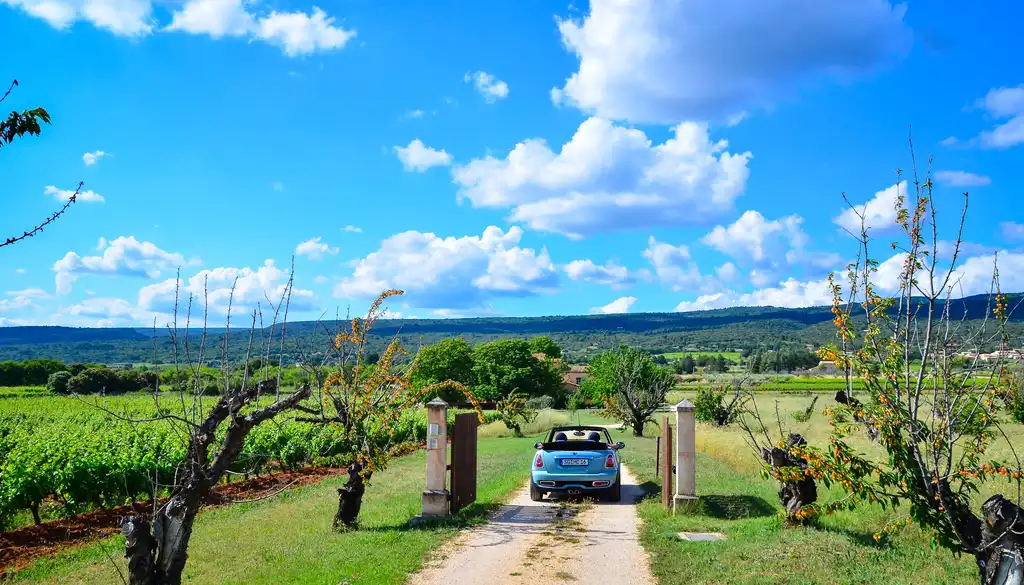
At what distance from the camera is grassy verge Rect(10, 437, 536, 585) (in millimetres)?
8531

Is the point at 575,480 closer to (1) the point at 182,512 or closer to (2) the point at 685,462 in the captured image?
(2) the point at 685,462

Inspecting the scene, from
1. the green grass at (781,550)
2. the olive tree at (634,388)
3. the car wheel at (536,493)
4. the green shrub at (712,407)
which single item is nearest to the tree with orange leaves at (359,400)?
the car wheel at (536,493)

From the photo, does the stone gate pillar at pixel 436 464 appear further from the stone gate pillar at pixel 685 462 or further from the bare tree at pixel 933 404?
the bare tree at pixel 933 404

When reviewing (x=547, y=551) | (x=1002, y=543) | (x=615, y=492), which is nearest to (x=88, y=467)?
(x=547, y=551)

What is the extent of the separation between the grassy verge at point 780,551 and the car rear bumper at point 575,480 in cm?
85

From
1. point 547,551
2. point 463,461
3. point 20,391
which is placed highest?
point 463,461

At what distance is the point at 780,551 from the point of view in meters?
8.72

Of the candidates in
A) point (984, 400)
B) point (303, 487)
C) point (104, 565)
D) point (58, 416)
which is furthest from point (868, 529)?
point (58, 416)

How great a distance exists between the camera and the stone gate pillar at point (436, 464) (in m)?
11.7

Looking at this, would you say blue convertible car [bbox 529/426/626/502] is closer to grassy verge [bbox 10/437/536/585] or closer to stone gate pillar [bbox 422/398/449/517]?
grassy verge [bbox 10/437/536/585]

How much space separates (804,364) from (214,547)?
5718 cm

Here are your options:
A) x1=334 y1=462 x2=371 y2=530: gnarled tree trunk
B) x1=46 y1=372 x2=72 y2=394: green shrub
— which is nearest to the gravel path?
x1=334 y1=462 x2=371 y2=530: gnarled tree trunk

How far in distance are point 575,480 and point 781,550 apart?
534 cm

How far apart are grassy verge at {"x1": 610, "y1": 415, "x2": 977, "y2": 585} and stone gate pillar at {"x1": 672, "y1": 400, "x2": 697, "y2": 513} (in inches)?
9.8
